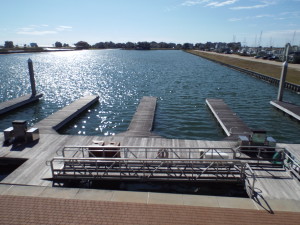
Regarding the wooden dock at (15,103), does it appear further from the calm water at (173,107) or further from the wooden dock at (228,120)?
the wooden dock at (228,120)

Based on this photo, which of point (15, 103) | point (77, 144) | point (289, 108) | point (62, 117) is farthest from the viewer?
point (15, 103)

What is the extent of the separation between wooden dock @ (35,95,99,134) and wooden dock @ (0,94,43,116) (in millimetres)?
7334

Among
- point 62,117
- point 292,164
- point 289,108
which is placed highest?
point 292,164

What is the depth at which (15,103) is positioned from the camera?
30.5 m

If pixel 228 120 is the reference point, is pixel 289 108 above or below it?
above

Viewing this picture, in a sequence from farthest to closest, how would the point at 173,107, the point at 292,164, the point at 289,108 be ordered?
the point at 173,107 < the point at 289,108 < the point at 292,164

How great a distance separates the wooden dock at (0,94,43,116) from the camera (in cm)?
2843

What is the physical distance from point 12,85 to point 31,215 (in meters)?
44.9

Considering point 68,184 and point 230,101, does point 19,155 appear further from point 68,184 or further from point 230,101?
point 230,101

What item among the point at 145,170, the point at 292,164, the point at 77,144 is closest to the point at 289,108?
the point at 292,164

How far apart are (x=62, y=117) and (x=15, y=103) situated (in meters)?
10.6

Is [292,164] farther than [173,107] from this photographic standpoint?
No

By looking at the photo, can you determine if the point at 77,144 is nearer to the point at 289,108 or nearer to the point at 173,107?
the point at 173,107

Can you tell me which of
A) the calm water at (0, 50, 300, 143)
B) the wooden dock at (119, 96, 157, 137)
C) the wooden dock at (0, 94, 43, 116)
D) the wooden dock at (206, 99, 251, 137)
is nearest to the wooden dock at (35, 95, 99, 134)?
the calm water at (0, 50, 300, 143)
